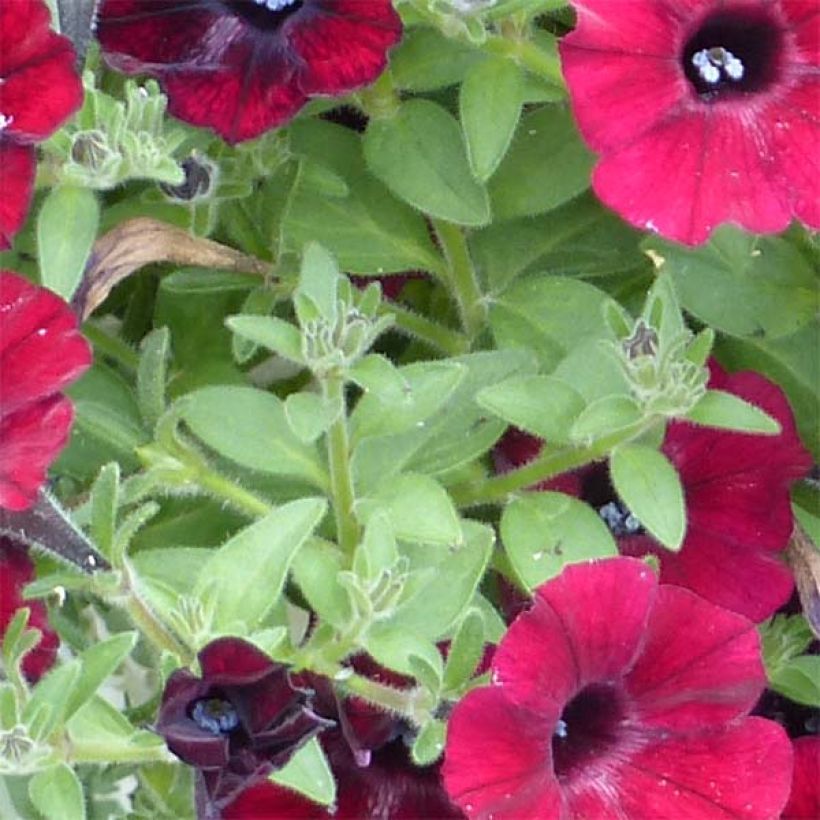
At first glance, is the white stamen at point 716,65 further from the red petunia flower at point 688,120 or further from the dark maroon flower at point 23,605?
the dark maroon flower at point 23,605

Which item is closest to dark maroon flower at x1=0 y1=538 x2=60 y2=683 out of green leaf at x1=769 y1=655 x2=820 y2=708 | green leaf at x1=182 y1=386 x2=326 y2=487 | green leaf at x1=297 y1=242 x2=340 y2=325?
green leaf at x1=182 y1=386 x2=326 y2=487

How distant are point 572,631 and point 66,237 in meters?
0.33

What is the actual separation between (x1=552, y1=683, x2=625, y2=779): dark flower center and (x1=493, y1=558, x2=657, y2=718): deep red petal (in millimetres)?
39

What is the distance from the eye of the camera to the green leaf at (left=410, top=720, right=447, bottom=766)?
2.58 ft

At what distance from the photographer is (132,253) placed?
3.01ft

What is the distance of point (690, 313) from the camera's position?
0.99 metres

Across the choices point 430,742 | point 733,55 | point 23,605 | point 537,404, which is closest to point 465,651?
point 430,742

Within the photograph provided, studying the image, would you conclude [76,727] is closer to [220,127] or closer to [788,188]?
[220,127]

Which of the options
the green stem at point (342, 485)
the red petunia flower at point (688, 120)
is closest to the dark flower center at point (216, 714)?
the green stem at point (342, 485)

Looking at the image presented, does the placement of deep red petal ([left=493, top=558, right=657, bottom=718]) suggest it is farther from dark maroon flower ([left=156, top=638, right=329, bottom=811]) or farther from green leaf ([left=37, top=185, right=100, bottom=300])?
green leaf ([left=37, top=185, right=100, bottom=300])

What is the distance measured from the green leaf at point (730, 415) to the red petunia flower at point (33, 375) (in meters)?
0.33

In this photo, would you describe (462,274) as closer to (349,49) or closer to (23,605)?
(349,49)

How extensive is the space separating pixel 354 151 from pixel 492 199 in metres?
0.09

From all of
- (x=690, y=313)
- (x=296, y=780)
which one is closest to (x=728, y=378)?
(x=690, y=313)
